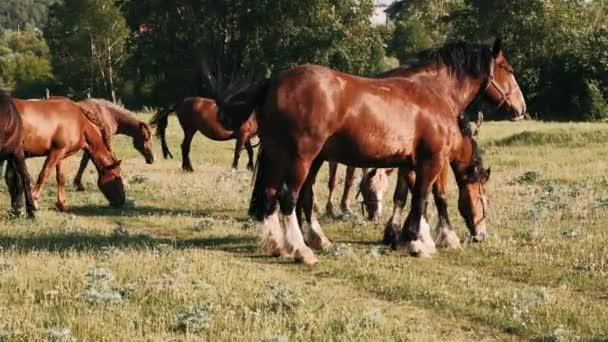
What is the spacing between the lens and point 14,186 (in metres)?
13.2

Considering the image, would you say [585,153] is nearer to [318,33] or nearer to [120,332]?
[120,332]

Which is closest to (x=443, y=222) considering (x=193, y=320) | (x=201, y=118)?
(x=193, y=320)

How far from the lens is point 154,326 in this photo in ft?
20.9

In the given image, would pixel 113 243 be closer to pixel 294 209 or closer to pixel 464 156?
pixel 294 209

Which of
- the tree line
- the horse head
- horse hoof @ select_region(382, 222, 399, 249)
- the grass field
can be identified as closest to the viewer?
the grass field

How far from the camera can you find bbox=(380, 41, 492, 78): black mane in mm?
10586

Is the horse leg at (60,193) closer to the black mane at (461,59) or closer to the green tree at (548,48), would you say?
the black mane at (461,59)

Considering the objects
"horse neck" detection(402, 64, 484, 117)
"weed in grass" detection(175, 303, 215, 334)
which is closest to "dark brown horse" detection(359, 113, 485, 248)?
"horse neck" detection(402, 64, 484, 117)

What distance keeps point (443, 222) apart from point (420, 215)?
2.52 ft

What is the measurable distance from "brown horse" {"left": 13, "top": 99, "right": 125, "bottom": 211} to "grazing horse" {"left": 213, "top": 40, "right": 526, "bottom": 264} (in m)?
4.74

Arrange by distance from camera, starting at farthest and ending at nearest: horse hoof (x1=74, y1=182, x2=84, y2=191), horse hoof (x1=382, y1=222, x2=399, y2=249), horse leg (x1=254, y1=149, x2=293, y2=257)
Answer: horse hoof (x1=74, y1=182, x2=84, y2=191), horse hoof (x1=382, y1=222, x2=399, y2=249), horse leg (x1=254, y1=149, x2=293, y2=257)

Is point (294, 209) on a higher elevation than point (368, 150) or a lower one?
lower

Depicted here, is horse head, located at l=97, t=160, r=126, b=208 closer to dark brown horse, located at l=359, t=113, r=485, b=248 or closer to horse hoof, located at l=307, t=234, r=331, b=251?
horse hoof, located at l=307, t=234, r=331, b=251

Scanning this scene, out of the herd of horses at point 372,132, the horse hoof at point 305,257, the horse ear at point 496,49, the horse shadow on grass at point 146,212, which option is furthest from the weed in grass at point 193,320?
the horse shadow on grass at point 146,212
